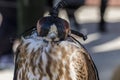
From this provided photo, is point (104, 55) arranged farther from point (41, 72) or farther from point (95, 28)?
point (41, 72)

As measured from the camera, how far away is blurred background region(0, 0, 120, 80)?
391 centimetres

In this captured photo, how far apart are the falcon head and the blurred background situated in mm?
2103

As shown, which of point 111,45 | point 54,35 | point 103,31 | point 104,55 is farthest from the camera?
point 103,31

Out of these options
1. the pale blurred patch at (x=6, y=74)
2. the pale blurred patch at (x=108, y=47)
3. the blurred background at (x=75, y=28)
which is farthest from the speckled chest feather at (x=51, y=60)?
the pale blurred patch at (x=108, y=47)

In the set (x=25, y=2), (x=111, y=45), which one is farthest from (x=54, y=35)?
(x=111, y=45)

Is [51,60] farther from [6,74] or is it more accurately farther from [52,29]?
[6,74]

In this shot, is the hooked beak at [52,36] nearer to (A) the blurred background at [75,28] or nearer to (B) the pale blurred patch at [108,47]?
(A) the blurred background at [75,28]

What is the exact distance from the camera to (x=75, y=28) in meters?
5.39

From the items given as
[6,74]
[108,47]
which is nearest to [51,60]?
[6,74]

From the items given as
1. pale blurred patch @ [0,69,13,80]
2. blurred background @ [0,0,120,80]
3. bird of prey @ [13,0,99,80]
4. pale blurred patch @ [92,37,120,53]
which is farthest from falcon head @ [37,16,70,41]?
pale blurred patch @ [92,37,120,53]

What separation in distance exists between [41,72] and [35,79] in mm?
23

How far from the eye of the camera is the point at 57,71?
0.90 m

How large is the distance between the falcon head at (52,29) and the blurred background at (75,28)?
2.10m

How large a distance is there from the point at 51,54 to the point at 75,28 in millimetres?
4501
